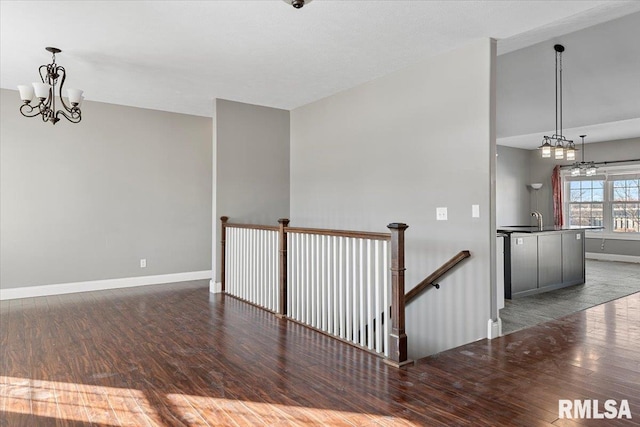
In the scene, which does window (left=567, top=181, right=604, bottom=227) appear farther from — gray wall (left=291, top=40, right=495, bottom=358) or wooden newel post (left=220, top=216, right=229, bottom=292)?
wooden newel post (left=220, top=216, right=229, bottom=292)

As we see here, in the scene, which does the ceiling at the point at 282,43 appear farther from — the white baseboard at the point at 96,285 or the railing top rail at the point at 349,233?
the white baseboard at the point at 96,285

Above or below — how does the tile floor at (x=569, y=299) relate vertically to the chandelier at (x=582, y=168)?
below

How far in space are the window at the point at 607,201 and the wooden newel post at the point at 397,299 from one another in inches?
354

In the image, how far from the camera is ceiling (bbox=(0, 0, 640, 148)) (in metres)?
3.17

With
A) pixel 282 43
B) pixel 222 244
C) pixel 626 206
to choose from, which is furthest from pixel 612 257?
pixel 282 43

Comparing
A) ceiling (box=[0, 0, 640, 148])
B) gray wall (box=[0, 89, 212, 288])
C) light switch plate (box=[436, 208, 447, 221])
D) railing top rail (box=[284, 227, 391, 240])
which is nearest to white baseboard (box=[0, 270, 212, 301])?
gray wall (box=[0, 89, 212, 288])

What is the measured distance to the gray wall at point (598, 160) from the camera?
918cm

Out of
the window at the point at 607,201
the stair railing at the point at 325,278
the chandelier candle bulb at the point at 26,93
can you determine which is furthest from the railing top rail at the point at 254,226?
the window at the point at 607,201

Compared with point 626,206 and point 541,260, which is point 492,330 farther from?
point 626,206

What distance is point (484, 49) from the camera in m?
3.73

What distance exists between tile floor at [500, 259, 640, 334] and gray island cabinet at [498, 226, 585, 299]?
0.46 ft

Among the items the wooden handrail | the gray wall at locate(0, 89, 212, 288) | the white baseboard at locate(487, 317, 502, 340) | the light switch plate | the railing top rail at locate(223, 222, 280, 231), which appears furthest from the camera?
the gray wall at locate(0, 89, 212, 288)

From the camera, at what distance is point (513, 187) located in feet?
34.7

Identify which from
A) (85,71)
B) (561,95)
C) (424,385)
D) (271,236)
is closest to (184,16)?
(85,71)
